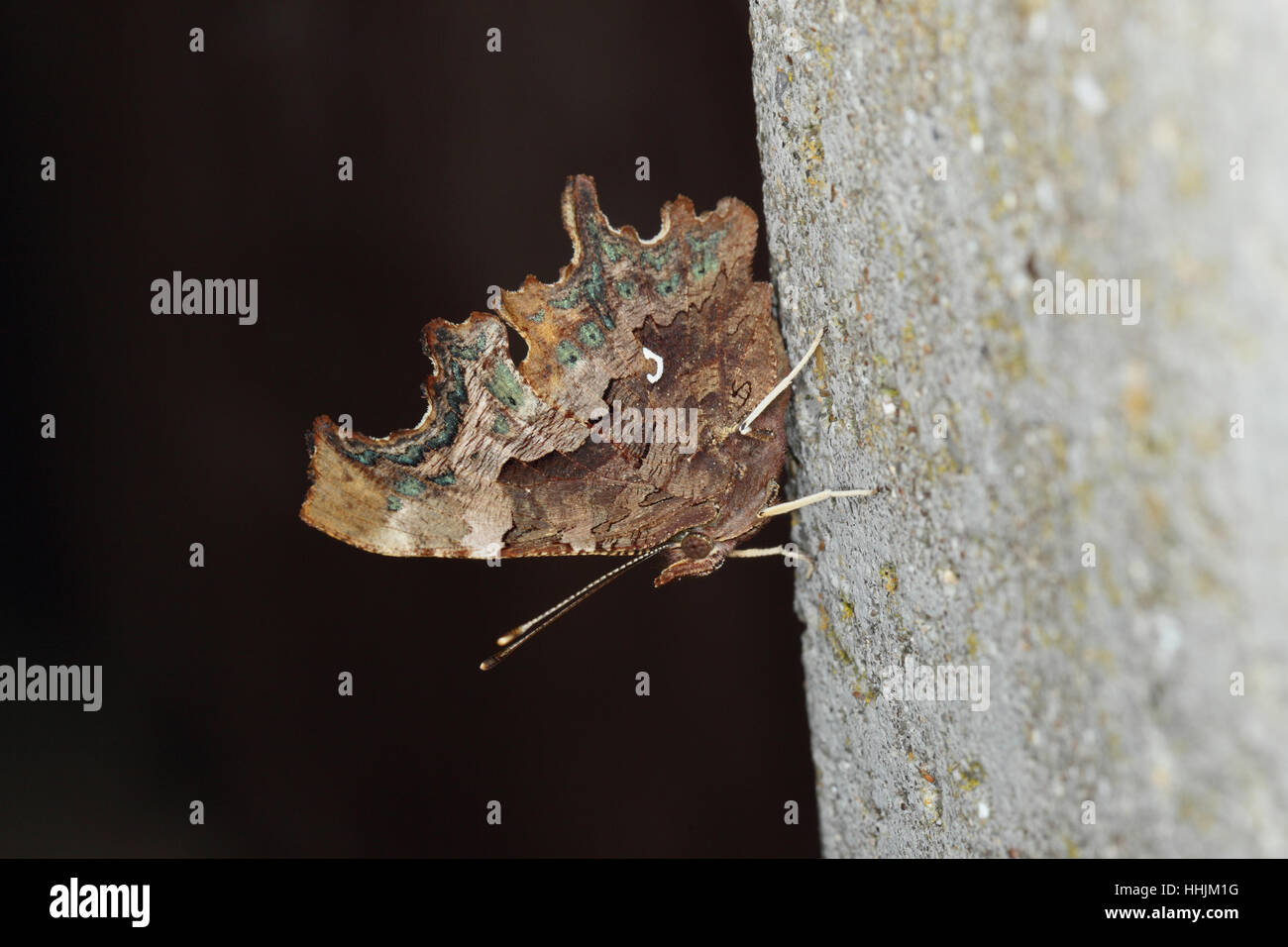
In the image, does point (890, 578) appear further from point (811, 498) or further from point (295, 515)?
point (295, 515)

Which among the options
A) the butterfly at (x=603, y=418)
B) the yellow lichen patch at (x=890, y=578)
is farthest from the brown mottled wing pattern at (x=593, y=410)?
the yellow lichen patch at (x=890, y=578)

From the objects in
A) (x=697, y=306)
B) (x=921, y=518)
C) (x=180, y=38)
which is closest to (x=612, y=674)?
(x=697, y=306)

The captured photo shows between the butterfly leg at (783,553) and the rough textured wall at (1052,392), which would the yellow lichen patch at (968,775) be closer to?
the rough textured wall at (1052,392)

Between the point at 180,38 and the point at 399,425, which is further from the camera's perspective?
the point at 399,425

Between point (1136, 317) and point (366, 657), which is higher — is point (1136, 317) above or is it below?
above

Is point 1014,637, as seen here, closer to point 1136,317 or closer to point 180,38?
point 1136,317

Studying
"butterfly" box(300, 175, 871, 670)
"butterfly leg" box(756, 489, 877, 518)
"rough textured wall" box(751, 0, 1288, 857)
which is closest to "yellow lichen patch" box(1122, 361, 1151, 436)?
"rough textured wall" box(751, 0, 1288, 857)

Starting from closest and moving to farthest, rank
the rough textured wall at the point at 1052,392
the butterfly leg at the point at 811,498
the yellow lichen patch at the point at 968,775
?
the rough textured wall at the point at 1052,392 < the yellow lichen patch at the point at 968,775 < the butterfly leg at the point at 811,498
